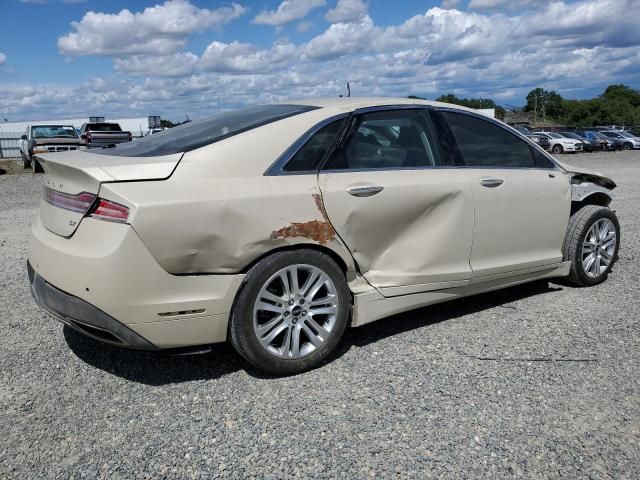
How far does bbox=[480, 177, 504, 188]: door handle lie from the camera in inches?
165

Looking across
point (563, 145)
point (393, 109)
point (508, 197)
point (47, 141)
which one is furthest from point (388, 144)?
point (563, 145)

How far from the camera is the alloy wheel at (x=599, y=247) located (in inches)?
201

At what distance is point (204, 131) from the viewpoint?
12.3ft

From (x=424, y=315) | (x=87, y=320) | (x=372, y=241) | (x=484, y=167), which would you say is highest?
(x=484, y=167)

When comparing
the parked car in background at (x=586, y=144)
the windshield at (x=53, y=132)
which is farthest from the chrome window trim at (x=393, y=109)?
the parked car in background at (x=586, y=144)

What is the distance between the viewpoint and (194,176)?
3.13 m

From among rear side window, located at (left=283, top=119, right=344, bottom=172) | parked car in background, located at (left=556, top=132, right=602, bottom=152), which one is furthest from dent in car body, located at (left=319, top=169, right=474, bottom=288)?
parked car in background, located at (left=556, top=132, right=602, bottom=152)

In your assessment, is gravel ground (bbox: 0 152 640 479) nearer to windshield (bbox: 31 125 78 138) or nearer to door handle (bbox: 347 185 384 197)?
door handle (bbox: 347 185 384 197)

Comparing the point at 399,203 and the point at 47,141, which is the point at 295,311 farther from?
the point at 47,141

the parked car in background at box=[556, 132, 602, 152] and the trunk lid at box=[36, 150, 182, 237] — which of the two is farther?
the parked car in background at box=[556, 132, 602, 152]

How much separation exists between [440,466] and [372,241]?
1.48 meters

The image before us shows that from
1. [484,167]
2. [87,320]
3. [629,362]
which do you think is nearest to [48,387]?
[87,320]

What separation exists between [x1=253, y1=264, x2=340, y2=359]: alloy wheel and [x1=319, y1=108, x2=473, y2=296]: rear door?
12.9 inches

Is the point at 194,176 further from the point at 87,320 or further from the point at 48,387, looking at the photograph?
the point at 48,387
